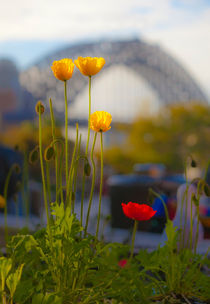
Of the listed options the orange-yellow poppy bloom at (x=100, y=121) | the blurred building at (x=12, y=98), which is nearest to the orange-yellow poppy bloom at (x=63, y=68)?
the orange-yellow poppy bloom at (x=100, y=121)

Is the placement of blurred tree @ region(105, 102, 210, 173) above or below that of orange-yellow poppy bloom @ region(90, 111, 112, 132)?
below

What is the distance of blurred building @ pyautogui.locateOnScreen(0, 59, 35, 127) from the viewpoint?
32000 mm

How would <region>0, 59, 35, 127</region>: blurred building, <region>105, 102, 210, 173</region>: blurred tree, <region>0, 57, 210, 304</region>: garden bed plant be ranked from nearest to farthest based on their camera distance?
<region>0, 57, 210, 304</region>: garden bed plant < <region>105, 102, 210, 173</region>: blurred tree < <region>0, 59, 35, 127</region>: blurred building

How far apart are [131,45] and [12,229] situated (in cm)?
3188

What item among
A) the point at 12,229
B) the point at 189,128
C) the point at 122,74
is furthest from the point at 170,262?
the point at 122,74

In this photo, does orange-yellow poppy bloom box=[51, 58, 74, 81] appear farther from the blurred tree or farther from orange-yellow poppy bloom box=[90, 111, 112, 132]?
the blurred tree

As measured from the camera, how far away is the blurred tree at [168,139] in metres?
19.4

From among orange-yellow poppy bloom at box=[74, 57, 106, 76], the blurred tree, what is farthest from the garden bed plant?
the blurred tree

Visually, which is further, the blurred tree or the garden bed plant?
the blurred tree

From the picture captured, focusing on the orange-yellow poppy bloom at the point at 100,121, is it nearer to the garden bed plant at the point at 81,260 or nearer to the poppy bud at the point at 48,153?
the garden bed plant at the point at 81,260

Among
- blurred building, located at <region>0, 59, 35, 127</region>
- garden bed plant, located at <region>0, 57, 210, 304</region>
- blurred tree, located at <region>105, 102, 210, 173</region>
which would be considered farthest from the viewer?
blurred building, located at <region>0, 59, 35, 127</region>

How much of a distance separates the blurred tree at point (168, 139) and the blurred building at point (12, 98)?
1374 cm

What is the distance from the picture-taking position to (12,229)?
2.34 meters

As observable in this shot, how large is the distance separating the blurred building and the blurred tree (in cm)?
1374
